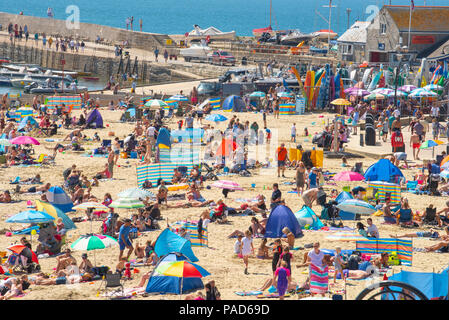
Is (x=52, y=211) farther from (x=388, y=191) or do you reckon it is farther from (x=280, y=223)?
(x=388, y=191)

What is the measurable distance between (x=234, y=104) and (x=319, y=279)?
76.5 ft

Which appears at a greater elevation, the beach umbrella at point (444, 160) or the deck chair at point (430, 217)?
the beach umbrella at point (444, 160)

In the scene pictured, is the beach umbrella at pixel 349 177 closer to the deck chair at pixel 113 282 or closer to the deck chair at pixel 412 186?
the deck chair at pixel 412 186

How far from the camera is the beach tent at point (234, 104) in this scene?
35750mm

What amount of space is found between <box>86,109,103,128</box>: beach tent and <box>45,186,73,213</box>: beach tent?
12890mm

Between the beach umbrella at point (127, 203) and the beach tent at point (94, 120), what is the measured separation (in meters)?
14.7

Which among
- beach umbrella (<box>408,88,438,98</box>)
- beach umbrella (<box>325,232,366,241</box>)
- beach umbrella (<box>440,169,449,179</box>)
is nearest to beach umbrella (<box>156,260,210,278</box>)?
beach umbrella (<box>325,232,366,241</box>)

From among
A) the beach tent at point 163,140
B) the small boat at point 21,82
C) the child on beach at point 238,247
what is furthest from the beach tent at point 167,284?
the small boat at point 21,82

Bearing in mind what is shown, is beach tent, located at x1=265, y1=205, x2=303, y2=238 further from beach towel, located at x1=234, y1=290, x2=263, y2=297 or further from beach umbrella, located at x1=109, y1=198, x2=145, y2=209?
beach towel, located at x1=234, y1=290, x2=263, y2=297

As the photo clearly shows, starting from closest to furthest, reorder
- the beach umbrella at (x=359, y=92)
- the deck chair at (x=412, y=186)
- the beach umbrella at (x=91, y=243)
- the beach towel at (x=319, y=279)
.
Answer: the beach towel at (x=319, y=279) → the beach umbrella at (x=91, y=243) → the deck chair at (x=412, y=186) → the beach umbrella at (x=359, y=92)

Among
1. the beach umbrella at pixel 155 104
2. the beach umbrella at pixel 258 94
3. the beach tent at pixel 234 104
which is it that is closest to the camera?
the beach umbrella at pixel 155 104

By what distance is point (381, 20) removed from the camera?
45438 mm
